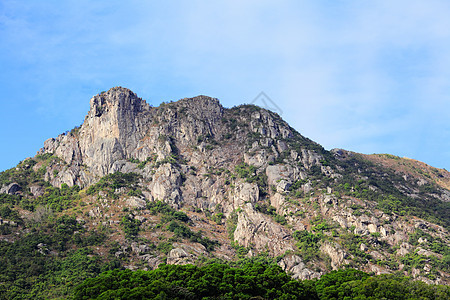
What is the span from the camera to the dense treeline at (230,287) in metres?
93.3

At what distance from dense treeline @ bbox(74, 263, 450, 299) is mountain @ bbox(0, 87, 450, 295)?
89.6 ft

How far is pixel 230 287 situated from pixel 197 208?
77.0 m

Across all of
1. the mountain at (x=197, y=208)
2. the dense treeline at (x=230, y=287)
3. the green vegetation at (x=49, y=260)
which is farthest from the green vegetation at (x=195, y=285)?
the mountain at (x=197, y=208)

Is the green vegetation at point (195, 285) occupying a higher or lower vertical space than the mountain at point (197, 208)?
lower

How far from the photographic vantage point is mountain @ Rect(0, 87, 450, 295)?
13838cm

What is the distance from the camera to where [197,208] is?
6855 inches

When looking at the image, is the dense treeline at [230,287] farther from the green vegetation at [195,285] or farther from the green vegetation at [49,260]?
the green vegetation at [49,260]

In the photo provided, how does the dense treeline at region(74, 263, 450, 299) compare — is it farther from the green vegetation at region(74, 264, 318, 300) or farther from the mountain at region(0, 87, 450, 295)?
the mountain at region(0, 87, 450, 295)

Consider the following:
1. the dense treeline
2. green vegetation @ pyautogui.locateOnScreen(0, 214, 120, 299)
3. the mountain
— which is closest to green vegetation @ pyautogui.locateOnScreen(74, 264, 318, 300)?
the dense treeline

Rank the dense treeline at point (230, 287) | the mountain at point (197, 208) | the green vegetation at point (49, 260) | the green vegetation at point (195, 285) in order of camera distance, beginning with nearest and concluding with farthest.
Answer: the green vegetation at point (195, 285) → the dense treeline at point (230, 287) → the green vegetation at point (49, 260) → the mountain at point (197, 208)

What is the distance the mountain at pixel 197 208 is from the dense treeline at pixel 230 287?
27317mm

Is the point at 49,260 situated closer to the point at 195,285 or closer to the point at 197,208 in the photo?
the point at 195,285

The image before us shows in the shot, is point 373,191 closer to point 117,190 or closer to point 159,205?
point 159,205

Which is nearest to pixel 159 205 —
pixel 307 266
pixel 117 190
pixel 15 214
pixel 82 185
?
pixel 117 190
